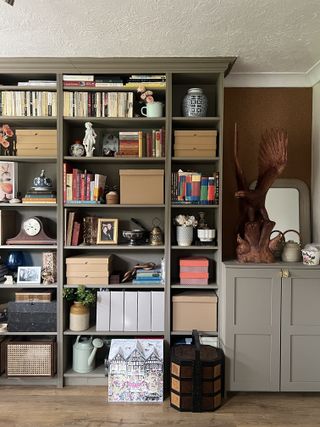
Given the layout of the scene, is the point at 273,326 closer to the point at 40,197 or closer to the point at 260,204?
the point at 260,204

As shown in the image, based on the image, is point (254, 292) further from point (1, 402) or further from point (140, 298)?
point (1, 402)

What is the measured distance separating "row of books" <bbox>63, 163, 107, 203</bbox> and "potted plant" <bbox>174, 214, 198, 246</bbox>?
2.15 ft

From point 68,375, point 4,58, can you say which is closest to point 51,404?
point 68,375

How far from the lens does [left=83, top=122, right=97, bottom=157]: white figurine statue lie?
269 cm

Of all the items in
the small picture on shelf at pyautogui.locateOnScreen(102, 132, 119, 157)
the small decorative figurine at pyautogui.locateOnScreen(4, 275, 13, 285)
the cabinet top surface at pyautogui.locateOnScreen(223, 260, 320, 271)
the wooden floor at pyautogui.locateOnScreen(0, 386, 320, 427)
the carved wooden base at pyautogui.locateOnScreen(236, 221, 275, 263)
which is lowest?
the wooden floor at pyautogui.locateOnScreen(0, 386, 320, 427)

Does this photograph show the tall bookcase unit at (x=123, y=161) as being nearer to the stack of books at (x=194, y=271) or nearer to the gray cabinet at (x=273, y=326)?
the stack of books at (x=194, y=271)

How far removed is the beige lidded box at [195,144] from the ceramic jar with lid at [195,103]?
0.15 m

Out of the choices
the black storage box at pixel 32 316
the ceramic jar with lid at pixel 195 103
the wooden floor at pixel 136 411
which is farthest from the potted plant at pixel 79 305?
the ceramic jar with lid at pixel 195 103

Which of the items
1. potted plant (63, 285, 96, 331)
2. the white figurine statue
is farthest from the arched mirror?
potted plant (63, 285, 96, 331)

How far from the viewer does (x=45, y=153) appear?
2670 millimetres

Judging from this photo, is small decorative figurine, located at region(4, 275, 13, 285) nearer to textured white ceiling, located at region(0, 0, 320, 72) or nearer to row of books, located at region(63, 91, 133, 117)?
row of books, located at region(63, 91, 133, 117)

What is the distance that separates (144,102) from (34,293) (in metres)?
1.73

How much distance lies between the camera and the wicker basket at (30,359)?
268cm

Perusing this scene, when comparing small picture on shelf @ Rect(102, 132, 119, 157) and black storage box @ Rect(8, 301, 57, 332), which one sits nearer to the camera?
black storage box @ Rect(8, 301, 57, 332)
